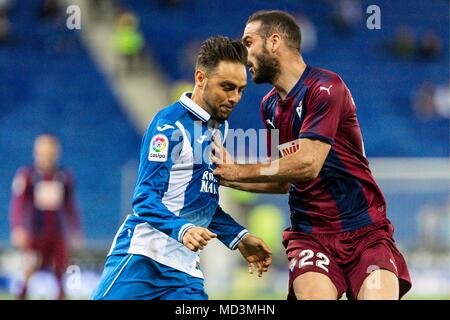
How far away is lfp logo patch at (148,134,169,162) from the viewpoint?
4.70 meters

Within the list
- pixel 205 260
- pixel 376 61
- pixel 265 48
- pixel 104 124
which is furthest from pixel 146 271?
pixel 376 61

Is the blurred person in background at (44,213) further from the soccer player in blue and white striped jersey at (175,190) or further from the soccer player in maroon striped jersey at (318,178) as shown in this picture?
the soccer player in blue and white striped jersey at (175,190)

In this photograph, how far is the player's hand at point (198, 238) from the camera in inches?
174

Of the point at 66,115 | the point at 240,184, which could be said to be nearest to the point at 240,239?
the point at 240,184

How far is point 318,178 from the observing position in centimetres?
524

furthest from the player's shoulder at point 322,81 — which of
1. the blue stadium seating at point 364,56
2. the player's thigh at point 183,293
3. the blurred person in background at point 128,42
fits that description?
the blurred person in background at point 128,42

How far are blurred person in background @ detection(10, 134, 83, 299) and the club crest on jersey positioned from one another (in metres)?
6.07

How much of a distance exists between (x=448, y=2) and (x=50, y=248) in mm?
11566

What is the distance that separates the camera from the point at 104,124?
17.3 metres

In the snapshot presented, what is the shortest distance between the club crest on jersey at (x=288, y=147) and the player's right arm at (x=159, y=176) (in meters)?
0.79

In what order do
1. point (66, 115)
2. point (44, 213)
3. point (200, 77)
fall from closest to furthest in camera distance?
point (200, 77)
point (44, 213)
point (66, 115)

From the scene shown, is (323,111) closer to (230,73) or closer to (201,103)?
(230,73)

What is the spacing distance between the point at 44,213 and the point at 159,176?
7.01 m
